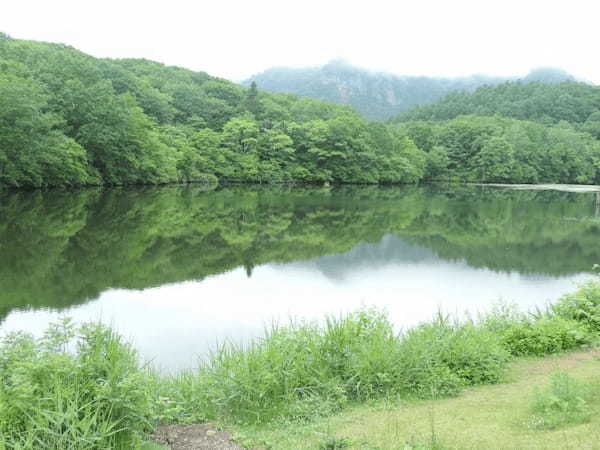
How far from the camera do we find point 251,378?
569 centimetres

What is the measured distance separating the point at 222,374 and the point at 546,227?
23.9 m

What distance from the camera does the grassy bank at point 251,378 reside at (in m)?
4.09

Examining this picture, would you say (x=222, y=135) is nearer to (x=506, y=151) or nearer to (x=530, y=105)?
(x=506, y=151)

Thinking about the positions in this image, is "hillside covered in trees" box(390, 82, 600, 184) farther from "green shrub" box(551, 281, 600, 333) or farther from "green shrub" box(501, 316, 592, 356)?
"green shrub" box(501, 316, 592, 356)

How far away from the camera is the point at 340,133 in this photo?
2638 inches

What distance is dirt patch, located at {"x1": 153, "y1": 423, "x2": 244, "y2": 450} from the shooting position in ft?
15.4

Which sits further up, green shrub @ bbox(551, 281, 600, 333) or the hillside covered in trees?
the hillside covered in trees

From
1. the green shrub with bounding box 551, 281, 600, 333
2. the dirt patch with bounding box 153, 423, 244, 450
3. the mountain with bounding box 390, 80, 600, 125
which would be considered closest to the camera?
the dirt patch with bounding box 153, 423, 244, 450

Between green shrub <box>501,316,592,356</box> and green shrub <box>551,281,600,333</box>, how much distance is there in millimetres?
509

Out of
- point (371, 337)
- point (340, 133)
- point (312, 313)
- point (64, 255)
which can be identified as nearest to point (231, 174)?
point (340, 133)

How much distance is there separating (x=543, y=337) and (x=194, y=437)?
5.28 m

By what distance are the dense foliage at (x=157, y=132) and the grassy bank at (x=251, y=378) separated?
32.1m

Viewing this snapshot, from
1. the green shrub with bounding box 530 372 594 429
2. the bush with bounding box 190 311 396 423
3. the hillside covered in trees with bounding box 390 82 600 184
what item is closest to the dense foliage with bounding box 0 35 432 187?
the hillside covered in trees with bounding box 390 82 600 184

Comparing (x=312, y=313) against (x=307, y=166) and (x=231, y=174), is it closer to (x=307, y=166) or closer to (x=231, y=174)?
(x=231, y=174)
